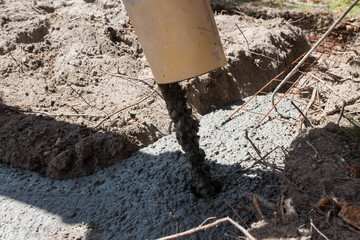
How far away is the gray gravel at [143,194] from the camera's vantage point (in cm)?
214

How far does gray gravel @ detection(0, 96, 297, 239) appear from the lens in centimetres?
214

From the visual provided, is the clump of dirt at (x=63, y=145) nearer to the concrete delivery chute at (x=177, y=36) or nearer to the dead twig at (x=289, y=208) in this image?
the concrete delivery chute at (x=177, y=36)

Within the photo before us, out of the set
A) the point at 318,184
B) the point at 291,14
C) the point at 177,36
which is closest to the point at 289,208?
the point at 318,184

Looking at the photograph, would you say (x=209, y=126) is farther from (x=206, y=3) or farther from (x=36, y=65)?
(x=36, y=65)

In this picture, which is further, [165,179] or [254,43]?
[254,43]

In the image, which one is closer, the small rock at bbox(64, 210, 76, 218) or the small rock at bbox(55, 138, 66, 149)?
the small rock at bbox(64, 210, 76, 218)

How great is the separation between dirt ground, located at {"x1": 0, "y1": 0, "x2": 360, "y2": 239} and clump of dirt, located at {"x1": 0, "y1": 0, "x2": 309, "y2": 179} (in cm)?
1

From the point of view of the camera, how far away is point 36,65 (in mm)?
3957

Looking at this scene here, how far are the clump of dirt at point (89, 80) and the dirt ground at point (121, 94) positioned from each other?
0.01 meters

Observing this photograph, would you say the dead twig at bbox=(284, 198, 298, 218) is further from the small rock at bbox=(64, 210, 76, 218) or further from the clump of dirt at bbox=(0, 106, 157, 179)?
the clump of dirt at bbox=(0, 106, 157, 179)

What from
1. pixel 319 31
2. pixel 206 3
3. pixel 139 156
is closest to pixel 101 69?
pixel 139 156

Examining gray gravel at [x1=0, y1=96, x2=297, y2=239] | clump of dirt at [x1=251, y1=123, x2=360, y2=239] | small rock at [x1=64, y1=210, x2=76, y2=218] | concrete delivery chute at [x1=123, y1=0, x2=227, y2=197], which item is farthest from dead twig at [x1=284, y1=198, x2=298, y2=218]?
small rock at [x1=64, y1=210, x2=76, y2=218]

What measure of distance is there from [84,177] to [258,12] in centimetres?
447

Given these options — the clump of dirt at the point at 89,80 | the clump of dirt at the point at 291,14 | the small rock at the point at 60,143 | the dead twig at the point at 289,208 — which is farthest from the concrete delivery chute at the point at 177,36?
the clump of dirt at the point at 291,14
